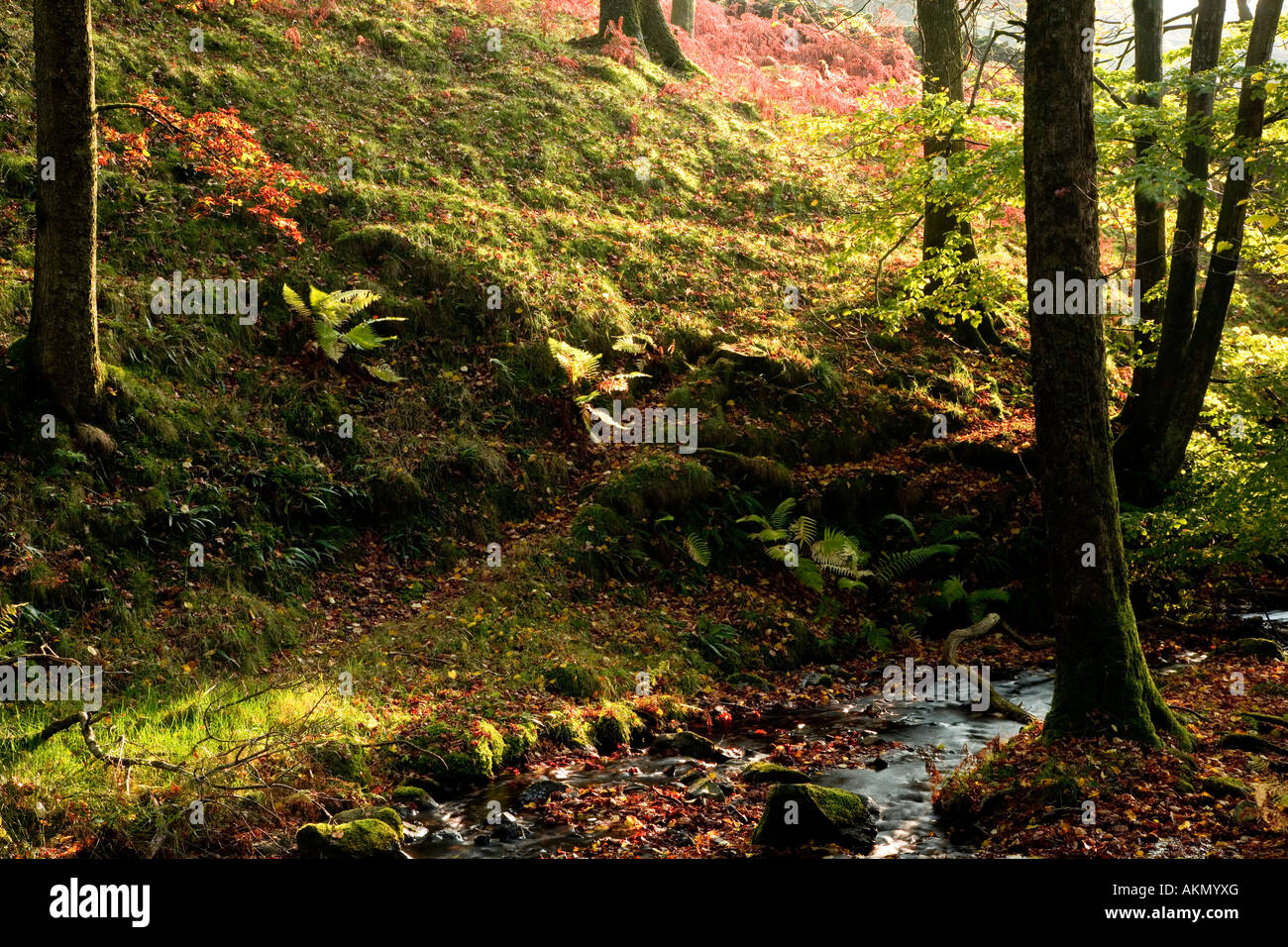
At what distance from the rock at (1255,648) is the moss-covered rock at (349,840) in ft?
27.5

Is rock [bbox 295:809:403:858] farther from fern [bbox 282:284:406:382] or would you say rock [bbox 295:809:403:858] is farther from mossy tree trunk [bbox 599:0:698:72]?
mossy tree trunk [bbox 599:0:698:72]

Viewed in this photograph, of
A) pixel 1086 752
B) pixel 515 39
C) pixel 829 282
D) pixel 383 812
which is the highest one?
pixel 515 39

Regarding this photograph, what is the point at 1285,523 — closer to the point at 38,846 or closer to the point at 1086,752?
the point at 1086,752

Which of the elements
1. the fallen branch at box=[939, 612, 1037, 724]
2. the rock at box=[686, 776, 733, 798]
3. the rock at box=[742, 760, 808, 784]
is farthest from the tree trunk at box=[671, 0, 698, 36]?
the rock at box=[686, 776, 733, 798]

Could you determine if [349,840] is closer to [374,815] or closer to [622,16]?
[374,815]

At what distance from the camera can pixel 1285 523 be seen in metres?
8.08

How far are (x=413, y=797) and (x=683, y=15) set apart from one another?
24862 mm

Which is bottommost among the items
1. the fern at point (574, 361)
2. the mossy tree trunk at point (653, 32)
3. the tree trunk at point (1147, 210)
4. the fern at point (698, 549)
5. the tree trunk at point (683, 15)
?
the fern at point (698, 549)

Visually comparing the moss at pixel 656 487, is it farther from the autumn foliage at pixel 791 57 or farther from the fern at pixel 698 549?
the autumn foliage at pixel 791 57

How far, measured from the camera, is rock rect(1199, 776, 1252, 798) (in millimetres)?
4926

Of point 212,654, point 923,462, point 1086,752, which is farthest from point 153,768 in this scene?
point 923,462

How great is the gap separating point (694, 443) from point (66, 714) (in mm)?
7125

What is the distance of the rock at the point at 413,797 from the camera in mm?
5980

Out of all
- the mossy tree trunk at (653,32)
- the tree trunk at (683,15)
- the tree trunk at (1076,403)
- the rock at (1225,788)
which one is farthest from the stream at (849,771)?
the tree trunk at (683,15)
